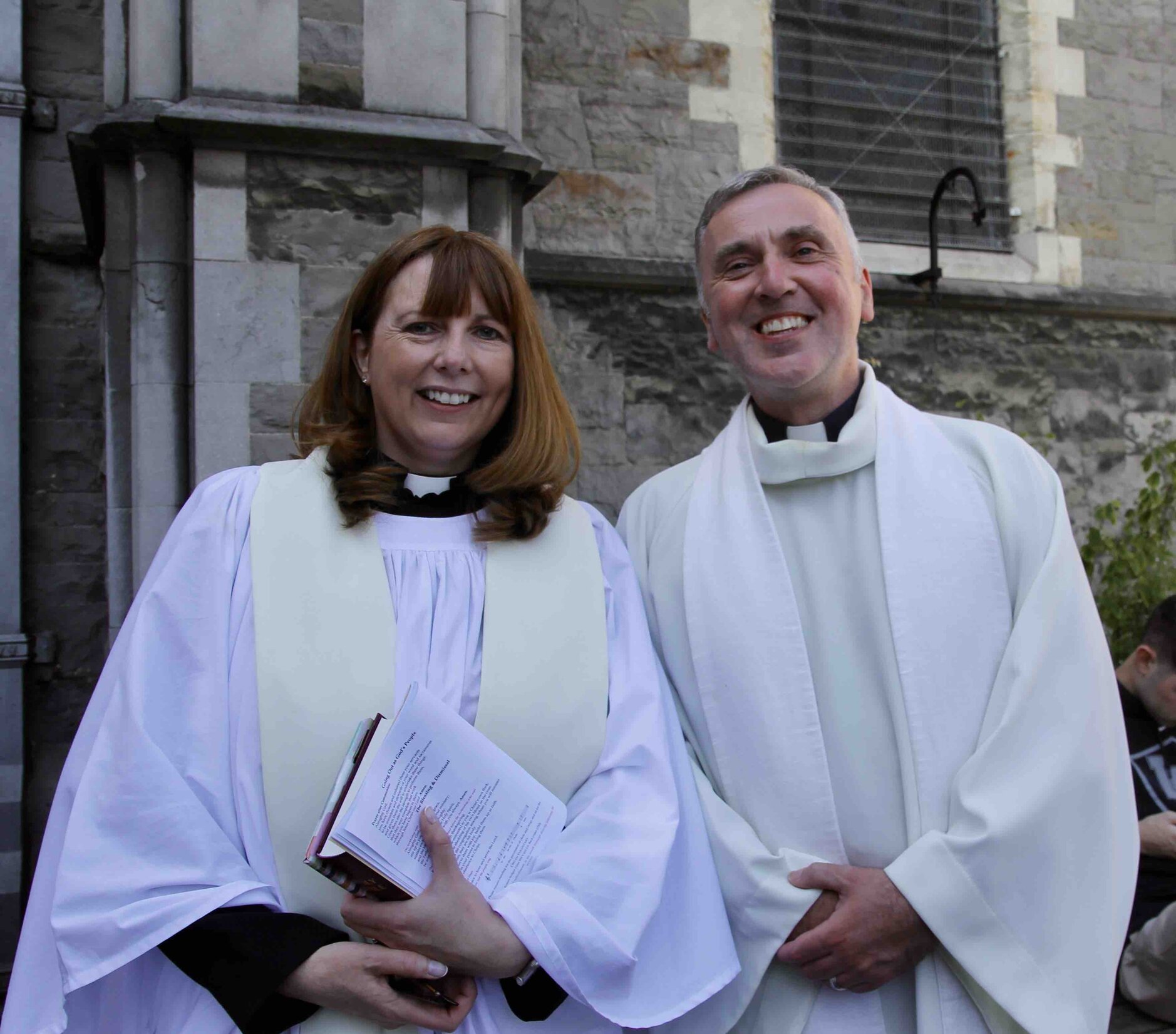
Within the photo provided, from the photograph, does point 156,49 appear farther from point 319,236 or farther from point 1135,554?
point 1135,554

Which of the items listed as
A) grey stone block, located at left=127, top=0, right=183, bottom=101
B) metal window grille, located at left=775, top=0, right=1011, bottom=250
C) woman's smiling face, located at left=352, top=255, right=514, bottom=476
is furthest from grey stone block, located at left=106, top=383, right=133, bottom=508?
metal window grille, located at left=775, top=0, right=1011, bottom=250

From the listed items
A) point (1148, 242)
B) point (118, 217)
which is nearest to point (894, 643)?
point (118, 217)

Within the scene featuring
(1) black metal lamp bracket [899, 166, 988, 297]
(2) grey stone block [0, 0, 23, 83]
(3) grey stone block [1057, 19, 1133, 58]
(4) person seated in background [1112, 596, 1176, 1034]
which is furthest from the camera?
(3) grey stone block [1057, 19, 1133, 58]

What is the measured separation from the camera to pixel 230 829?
161cm

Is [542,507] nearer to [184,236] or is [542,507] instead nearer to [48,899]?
[48,899]

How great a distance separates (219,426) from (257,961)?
2.30 metres

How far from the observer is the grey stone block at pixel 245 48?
3.47 meters

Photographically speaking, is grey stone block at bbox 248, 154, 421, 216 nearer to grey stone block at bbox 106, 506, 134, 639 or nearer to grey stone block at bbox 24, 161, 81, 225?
grey stone block at bbox 106, 506, 134, 639

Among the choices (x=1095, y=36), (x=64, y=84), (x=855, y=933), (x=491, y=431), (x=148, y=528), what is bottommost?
A: (x=855, y=933)

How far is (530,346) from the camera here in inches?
75.7

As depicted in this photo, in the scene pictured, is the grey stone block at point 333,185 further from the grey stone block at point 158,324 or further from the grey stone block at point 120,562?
the grey stone block at point 120,562

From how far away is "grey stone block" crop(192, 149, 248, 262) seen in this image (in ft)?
11.4

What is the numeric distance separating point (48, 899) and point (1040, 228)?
6184 millimetres

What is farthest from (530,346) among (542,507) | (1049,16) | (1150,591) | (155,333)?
(1049,16)
